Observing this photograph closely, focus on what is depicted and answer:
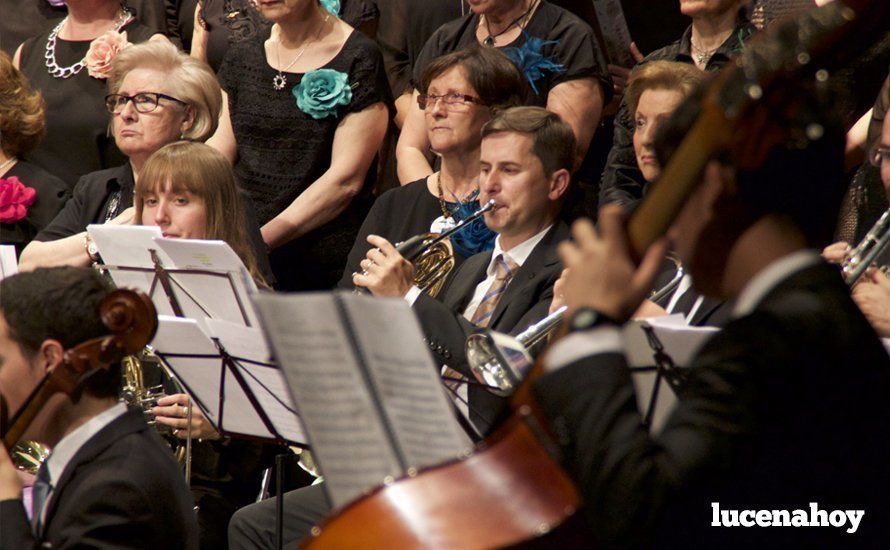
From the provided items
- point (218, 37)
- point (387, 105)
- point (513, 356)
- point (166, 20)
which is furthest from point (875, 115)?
point (166, 20)

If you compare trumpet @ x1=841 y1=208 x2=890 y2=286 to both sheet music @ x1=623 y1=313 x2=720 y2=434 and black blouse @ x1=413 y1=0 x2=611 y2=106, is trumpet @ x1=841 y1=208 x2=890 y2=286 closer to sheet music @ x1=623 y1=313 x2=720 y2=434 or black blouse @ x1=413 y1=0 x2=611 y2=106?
sheet music @ x1=623 y1=313 x2=720 y2=434

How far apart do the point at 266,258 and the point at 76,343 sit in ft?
5.70

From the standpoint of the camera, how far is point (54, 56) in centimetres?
550

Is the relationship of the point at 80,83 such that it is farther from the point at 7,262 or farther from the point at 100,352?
the point at 100,352

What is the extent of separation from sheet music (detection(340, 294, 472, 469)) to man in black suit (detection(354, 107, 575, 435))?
190 cm

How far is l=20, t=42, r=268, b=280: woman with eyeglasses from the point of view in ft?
15.7

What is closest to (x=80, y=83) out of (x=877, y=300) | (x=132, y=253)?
(x=132, y=253)

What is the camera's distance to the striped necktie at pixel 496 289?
3824 mm

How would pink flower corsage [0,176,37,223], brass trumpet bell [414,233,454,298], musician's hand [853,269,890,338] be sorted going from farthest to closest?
pink flower corsage [0,176,37,223]
brass trumpet bell [414,233,454,298]
musician's hand [853,269,890,338]

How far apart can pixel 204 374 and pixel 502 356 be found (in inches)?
46.6

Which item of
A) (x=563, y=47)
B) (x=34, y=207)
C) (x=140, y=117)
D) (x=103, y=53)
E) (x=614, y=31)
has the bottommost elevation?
(x=34, y=207)

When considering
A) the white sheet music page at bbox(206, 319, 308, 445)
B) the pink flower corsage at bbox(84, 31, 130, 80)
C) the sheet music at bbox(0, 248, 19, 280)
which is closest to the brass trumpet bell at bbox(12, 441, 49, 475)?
the sheet music at bbox(0, 248, 19, 280)

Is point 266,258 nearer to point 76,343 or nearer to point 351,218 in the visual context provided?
point 351,218

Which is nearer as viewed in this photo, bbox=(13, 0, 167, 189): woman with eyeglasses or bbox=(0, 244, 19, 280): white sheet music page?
bbox=(0, 244, 19, 280): white sheet music page
